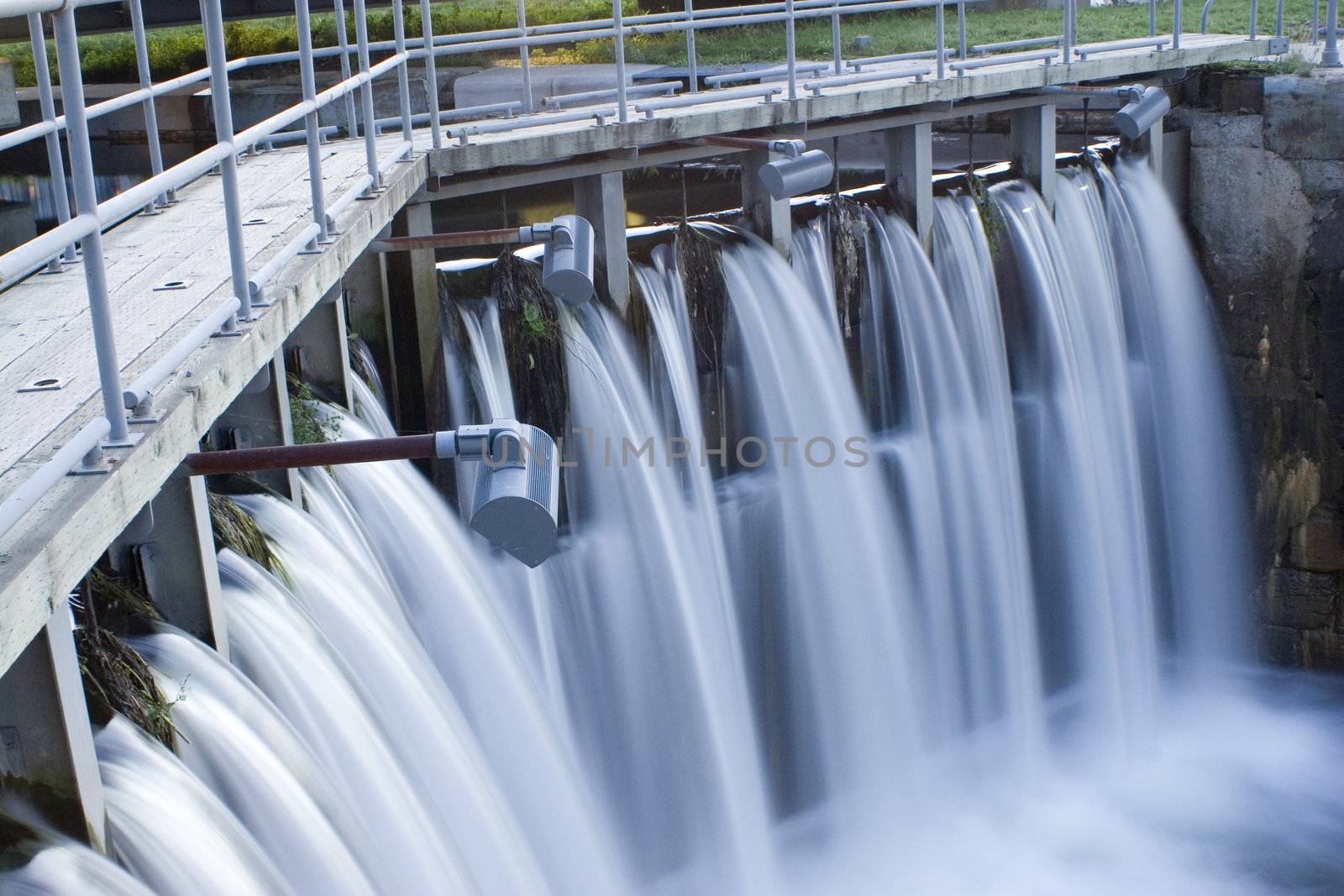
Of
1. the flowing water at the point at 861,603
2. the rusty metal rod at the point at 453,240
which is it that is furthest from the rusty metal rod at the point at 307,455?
the rusty metal rod at the point at 453,240

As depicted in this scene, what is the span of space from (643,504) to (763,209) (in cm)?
216

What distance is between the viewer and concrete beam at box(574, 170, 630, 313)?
829cm

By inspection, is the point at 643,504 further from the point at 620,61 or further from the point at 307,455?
the point at 307,455

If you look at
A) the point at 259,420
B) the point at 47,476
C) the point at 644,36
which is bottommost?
the point at 259,420

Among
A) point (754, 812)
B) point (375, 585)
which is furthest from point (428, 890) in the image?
point (754, 812)

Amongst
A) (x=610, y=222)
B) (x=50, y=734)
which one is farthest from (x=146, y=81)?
(x=50, y=734)

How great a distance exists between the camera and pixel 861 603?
9.08 meters

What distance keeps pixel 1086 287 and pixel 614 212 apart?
4.21 meters

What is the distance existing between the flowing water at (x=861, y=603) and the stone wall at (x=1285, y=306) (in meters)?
0.25

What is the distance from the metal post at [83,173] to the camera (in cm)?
235

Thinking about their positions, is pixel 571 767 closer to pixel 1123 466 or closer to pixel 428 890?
pixel 428 890

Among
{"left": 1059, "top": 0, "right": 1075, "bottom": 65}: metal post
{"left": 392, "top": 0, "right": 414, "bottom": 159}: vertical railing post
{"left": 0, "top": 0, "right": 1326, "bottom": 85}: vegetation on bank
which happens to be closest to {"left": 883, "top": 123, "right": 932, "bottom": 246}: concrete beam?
{"left": 1059, "top": 0, "right": 1075, "bottom": 65}: metal post

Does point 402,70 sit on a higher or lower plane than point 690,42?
lower

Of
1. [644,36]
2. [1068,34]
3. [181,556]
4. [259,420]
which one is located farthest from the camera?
[644,36]
